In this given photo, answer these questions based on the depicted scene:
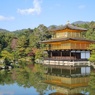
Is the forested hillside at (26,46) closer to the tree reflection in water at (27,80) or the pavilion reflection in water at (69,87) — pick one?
the tree reflection in water at (27,80)

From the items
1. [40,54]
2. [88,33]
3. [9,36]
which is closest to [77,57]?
[40,54]

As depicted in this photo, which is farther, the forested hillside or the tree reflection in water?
the forested hillside

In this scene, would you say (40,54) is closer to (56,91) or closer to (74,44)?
(74,44)

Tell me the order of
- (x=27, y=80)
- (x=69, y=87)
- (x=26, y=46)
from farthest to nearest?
(x=26, y=46) < (x=27, y=80) < (x=69, y=87)

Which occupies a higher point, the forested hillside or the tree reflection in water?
the forested hillside

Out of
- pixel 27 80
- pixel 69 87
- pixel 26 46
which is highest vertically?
pixel 26 46

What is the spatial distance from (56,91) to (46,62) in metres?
28.7

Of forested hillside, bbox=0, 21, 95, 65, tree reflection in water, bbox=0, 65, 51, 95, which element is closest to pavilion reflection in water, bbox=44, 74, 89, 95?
tree reflection in water, bbox=0, 65, 51, 95

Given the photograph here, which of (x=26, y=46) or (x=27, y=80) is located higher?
(x=26, y=46)

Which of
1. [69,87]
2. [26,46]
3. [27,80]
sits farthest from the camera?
[26,46]

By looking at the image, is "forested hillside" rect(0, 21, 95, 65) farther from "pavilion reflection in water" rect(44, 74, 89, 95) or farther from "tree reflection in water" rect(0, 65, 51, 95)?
"pavilion reflection in water" rect(44, 74, 89, 95)

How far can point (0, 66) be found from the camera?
2967 centimetres

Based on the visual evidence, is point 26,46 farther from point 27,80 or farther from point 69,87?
point 69,87

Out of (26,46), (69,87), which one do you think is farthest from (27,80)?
(26,46)
